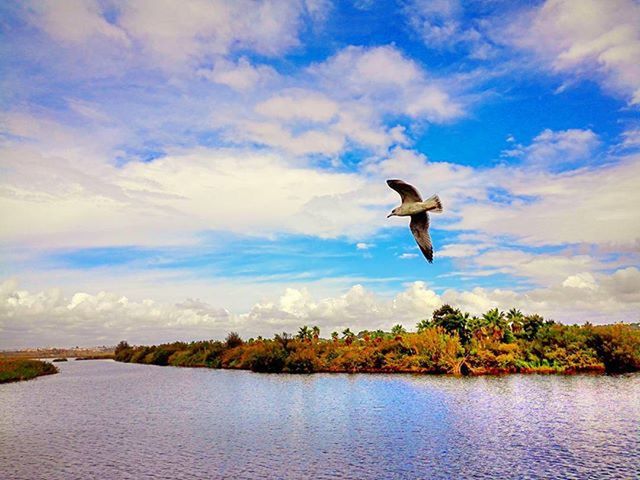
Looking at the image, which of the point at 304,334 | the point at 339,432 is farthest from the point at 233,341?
the point at 339,432

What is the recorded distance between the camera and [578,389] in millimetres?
39969

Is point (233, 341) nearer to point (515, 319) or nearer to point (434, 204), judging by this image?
point (515, 319)

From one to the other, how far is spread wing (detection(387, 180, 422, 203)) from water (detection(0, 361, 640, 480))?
1158cm

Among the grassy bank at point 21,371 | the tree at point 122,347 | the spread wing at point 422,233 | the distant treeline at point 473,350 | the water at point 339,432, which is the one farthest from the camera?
the tree at point 122,347

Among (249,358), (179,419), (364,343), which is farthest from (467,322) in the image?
(179,419)

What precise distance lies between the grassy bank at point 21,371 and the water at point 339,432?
2053cm

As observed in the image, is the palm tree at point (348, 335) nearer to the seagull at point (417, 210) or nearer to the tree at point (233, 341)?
the tree at point (233, 341)

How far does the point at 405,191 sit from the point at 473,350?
159 feet

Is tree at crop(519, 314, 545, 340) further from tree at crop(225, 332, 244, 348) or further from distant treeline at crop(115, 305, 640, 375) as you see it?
tree at crop(225, 332, 244, 348)

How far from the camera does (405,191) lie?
1168 centimetres

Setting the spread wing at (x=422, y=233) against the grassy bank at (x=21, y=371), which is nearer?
the spread wing at (x=422, y=233)

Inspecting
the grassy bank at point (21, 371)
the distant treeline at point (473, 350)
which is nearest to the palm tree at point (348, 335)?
the distant treeline at point (473, 350)

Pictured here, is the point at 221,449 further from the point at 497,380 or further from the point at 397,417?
the point at 497,380

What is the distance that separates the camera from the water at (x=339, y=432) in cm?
1981
